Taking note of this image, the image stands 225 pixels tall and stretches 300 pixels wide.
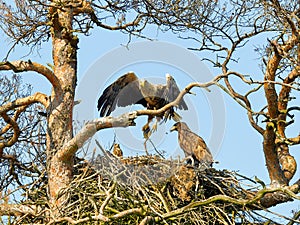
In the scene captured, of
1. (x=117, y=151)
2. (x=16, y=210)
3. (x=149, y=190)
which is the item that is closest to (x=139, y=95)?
(x=117, y=151)

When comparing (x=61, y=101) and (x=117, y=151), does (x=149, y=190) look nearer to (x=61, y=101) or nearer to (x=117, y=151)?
(x=117, y=151)

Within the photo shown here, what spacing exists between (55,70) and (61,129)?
27.2 inches

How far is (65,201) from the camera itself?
5.56 m

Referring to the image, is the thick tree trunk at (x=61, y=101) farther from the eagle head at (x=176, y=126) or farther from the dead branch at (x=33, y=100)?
the eagle head at (x=176, y=126)

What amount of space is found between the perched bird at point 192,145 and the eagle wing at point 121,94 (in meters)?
0.72

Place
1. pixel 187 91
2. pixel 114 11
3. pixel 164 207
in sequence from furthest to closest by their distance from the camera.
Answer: pixel 114 11
pixel 187 91
pixel 164 207

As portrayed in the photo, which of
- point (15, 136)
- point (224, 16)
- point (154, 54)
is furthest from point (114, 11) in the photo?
point (15, 136)

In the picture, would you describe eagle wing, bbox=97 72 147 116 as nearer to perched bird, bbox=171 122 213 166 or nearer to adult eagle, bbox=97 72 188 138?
adult eagle, bbox=97 72 188 138

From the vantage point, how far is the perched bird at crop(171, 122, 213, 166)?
286 inches

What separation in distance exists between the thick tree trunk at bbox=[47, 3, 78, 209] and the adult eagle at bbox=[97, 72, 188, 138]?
0.88 metres

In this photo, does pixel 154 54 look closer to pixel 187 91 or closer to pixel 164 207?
pixel 187 91

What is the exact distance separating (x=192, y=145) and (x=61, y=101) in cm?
173

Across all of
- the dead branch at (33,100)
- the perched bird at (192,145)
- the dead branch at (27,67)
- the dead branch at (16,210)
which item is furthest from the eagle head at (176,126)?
the dead branch at (16,210)

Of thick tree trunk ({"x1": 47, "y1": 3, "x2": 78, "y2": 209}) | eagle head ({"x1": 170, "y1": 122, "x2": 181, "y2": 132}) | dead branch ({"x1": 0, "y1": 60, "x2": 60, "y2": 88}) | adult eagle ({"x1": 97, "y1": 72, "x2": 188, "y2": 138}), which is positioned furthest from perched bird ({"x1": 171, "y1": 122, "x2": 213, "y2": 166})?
dead branch ({"x1": 0, "y1": 60, "x2": 60, "y2": 88})
